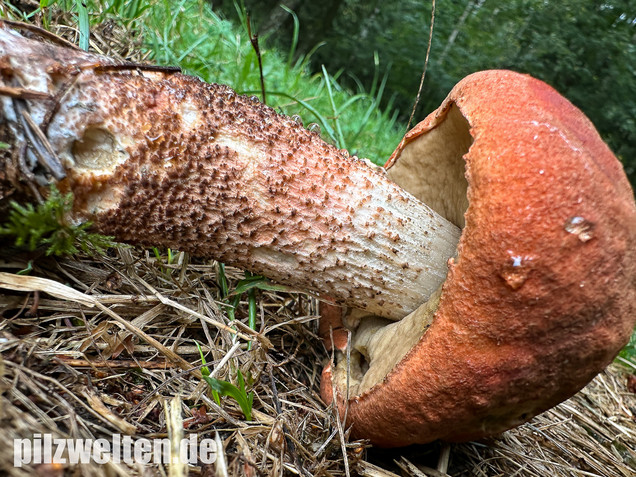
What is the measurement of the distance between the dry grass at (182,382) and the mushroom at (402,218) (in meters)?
0.24

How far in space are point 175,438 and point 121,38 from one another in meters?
2.49

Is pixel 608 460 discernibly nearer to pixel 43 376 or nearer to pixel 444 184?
pixel 444 184

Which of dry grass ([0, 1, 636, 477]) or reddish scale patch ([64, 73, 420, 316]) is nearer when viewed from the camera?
dry grass ([0, 1, 636, 477])

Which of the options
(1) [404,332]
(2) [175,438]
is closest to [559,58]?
(1) [404,332]

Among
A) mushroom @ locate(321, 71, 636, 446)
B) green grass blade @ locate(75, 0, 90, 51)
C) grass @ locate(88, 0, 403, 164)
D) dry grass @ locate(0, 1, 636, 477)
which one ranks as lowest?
dry grass @ locate(0, 1, 636, 477)

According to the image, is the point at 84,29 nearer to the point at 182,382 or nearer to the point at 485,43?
the point at 182,382

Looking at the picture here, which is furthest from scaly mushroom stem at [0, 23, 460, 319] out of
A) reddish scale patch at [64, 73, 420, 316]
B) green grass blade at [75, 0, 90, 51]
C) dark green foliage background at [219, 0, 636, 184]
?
dark green foliage background at [219, 0, 636, 184]

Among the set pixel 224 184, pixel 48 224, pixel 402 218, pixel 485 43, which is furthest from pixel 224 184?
pixel 485 43

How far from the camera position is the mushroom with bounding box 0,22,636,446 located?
1184 millimetres

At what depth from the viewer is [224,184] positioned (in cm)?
142

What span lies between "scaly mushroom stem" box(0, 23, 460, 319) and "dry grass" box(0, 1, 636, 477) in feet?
1.07

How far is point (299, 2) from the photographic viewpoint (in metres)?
14.0

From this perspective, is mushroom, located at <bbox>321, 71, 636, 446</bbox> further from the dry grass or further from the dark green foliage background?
the dark green foliage background

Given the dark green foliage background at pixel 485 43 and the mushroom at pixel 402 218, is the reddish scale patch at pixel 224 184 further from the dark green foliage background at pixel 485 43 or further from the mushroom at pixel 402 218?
the dark green foliage background at pixel 485 43
